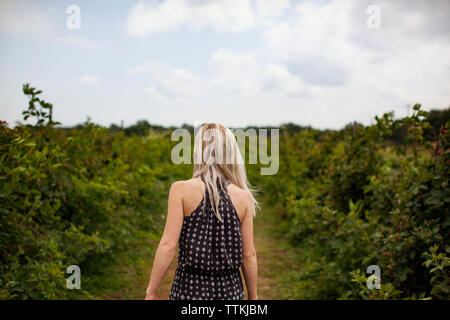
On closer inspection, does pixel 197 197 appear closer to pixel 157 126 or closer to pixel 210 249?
pixel 210 249

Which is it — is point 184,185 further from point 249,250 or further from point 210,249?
point 249,250

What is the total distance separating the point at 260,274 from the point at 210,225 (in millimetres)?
3758

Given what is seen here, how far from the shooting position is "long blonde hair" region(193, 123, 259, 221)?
7.80 ft

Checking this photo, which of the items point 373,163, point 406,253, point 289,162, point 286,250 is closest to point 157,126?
point 289,162

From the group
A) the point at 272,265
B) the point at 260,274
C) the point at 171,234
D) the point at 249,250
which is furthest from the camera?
the point at 272,265

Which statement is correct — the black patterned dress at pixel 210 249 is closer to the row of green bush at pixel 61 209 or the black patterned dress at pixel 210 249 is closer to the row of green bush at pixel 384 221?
the row of green bush at pixel 384 221

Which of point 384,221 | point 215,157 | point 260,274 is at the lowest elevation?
point 260,274

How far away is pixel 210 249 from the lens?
7.86 feet

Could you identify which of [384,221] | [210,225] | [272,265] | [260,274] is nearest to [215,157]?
[210,225]

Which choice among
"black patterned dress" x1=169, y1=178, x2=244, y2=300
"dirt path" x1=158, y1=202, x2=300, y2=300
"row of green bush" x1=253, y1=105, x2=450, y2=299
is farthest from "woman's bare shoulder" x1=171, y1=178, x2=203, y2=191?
"dirt path" x1=158, y1=202, x2=300, y2=300

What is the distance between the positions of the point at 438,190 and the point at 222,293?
205cm

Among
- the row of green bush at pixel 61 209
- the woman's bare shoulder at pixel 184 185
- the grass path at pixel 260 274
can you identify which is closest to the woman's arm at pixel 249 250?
the woman's bare shoulder at pixel 184 185

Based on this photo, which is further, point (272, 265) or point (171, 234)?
point (272, 265)

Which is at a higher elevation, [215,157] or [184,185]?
[215,157]
